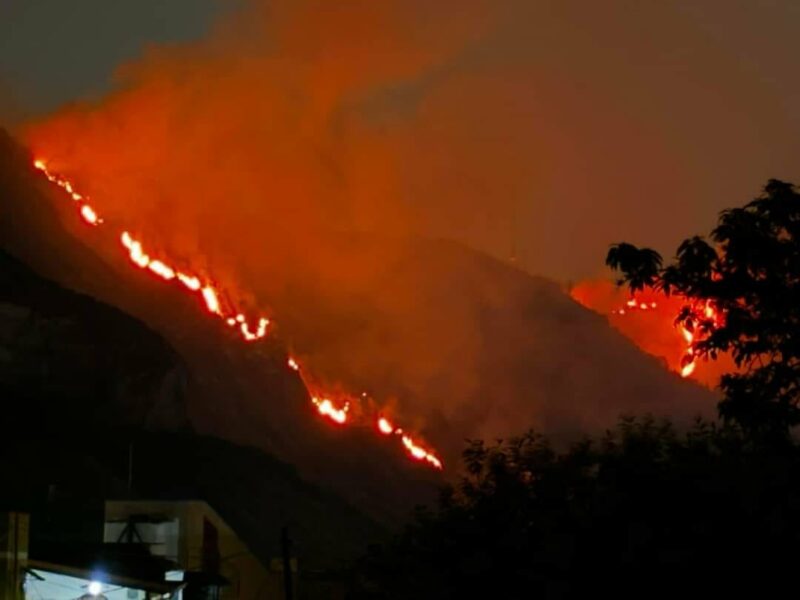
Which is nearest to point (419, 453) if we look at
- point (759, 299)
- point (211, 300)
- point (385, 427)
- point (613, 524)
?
point (385, 427)

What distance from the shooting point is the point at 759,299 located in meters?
19.7

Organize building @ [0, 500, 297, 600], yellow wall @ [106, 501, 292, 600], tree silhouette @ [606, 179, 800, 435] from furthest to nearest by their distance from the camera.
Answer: yellow wall @ [106, 501, 292, 600], building @ [0, 500, 297, 600], tree silhouette @ [606, 179, 800, 435]

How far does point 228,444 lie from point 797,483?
9099 cm

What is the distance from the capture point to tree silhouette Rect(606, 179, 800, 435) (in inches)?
767

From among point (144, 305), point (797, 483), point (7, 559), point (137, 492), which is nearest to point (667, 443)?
point (797, 483)

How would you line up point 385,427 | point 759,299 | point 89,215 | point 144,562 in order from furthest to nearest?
point 385,427 < point 89,215 < point 144,562 < point 759,299

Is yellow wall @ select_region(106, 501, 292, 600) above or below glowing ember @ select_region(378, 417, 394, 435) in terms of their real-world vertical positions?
below

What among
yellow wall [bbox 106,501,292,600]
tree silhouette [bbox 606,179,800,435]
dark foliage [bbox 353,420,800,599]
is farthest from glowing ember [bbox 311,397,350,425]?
tree silhouette [bbox 606,179,800,435]

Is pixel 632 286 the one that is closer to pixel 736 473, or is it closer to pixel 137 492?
pixel 736 473

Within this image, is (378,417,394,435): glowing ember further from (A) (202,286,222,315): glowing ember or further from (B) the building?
(B) the building

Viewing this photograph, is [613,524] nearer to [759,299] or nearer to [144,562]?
[759,299]

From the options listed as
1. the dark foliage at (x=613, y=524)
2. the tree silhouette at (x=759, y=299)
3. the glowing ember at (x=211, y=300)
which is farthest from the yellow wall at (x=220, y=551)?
the glowing ember at (x=211, y=300)

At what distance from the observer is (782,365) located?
19578 millimetres

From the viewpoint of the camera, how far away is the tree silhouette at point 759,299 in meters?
19.5
